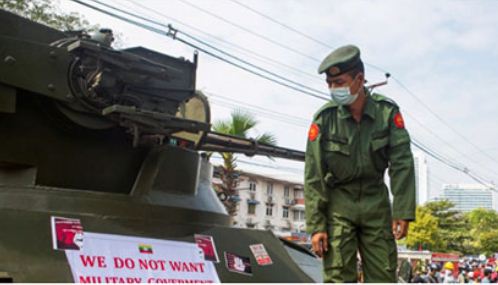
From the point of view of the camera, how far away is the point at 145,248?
426cm

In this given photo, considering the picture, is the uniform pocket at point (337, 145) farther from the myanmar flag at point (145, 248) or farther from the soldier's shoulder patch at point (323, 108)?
the myanmar flag at point (145, 248)

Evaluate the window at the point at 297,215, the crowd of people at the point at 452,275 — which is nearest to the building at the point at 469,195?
the window at the point at 297,215

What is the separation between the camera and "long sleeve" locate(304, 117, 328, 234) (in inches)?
125

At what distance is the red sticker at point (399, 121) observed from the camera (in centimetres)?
321

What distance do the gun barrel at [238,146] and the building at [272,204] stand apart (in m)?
45.5

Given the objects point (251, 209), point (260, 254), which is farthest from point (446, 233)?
point (260, 254)

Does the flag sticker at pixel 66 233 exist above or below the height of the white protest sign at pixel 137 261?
above

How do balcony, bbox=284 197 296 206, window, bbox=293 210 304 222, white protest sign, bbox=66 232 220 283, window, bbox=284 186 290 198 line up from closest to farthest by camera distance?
white protest sign, bbox=66 232 220 283
balcony, bbox=284 197 296 206
window, bbox=284 186 290 198
window, bbox=293 210 304 222

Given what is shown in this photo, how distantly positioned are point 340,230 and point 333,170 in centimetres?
34

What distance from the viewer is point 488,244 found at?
66.1m

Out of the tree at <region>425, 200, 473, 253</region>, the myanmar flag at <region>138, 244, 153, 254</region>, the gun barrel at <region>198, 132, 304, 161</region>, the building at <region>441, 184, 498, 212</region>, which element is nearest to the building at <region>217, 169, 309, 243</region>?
the tree at <region>425, 200, 473, 253</region>

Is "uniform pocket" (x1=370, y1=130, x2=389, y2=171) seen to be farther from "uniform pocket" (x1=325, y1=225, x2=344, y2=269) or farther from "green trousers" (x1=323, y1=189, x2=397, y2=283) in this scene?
"uniform pocket" (x1=325, y1=225, x2=344, y2=269)

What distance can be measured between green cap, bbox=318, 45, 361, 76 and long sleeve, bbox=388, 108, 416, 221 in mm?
368

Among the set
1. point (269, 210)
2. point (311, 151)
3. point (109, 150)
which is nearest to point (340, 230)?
point (311, 151)
